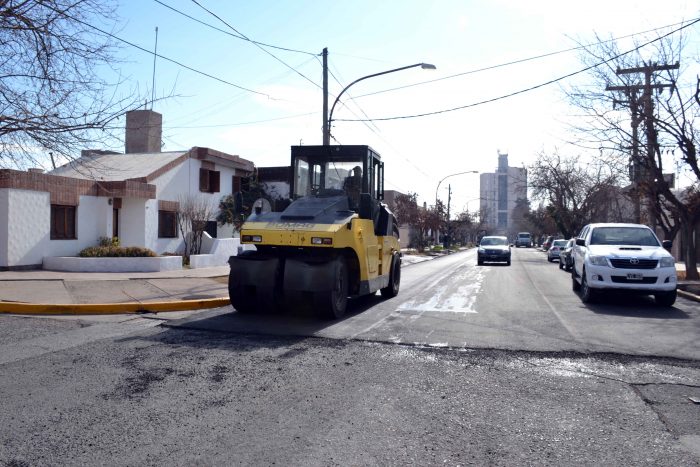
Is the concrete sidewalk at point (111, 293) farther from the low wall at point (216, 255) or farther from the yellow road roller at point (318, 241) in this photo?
the low wall at point (216, 255)

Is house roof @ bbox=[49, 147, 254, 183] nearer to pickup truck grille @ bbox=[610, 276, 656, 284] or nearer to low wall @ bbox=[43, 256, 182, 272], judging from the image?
low wall @ bbox=[43, 256, 182, 272]

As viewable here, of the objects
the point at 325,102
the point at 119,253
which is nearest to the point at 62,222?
the point at 119,253

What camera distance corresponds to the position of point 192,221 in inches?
941

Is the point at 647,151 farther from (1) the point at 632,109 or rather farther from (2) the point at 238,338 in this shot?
(2) the point at 238,338

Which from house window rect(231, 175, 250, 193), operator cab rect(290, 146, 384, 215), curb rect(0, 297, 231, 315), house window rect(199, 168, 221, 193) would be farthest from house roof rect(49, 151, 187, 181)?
operator cab rect(290, 146, 384, 215)

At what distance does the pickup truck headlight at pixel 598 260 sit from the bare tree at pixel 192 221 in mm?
15860

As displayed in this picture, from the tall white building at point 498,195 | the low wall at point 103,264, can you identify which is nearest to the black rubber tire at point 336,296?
the low wall at point 103,264

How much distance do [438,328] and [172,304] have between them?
5.21 m

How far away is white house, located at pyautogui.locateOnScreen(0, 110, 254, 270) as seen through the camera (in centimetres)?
1692

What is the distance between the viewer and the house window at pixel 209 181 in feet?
86.9

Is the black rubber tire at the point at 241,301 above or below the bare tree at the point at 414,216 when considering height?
below

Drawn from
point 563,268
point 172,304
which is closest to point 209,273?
point 172,304

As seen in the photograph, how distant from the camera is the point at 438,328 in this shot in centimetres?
948

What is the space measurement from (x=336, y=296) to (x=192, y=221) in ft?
50.5
